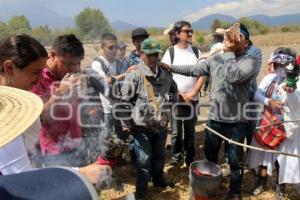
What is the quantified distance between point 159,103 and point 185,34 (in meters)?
1.63

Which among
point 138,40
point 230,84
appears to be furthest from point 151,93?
point 138,40

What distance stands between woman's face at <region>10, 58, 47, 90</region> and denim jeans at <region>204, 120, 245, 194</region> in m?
2.87

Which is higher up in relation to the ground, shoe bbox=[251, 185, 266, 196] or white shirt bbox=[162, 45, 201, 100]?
white shirt bbox=[162, 45, 201, 100]

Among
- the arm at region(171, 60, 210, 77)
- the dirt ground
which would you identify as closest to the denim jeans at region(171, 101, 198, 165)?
the dirt ground

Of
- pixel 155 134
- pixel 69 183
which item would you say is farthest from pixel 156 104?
pixel 69 183

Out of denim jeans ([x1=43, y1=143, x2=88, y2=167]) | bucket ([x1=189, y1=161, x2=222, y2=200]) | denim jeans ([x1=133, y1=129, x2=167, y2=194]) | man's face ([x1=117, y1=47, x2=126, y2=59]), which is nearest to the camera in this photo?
denim jeans ([x1=43, y1=143, x2=88, y2=167])

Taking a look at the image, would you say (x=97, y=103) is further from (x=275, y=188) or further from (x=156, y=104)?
(x=275, y=188)

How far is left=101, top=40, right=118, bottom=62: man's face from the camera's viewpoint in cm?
546

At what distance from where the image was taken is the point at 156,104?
4.36 m

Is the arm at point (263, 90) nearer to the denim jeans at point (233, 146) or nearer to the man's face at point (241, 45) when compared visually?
the denim jeans at point (233, 146)

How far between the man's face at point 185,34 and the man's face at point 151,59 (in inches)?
48.6

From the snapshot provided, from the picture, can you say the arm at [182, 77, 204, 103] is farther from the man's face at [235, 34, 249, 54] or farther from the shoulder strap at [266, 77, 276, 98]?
the man's face at [235, 34, 249, 54]

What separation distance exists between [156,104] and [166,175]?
1.59 meters

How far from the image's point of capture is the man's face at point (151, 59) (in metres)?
4.39
